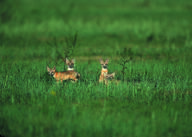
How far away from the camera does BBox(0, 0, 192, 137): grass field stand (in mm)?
6406

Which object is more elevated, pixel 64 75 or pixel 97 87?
pixel 64 75

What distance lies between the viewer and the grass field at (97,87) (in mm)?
6406

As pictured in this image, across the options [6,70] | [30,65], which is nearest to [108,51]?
[30,65]

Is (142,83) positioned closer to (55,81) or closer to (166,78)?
(166,78)

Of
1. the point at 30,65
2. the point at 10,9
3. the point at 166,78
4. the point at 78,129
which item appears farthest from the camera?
the point at 10,9

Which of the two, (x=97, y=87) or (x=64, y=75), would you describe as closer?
(x=97, y=87)

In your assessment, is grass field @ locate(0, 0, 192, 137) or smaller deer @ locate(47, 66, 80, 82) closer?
grass field @ locate(0, 0, 192, 137)

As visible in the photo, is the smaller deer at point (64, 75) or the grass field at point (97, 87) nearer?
the grass field at point (97, 87)

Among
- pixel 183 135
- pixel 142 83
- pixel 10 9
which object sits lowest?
pixel 183 135

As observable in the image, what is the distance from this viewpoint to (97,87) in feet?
27.9

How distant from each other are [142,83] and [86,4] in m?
21.5

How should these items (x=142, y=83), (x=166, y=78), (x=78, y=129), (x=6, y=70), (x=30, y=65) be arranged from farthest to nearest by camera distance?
(x=30, y=65)
(x=6, y=70)
(x=166, y=78)
(x=142, y=83)
(x=78, y=129)

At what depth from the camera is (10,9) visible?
83.4 ft

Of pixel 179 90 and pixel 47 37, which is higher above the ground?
pixel 47 37
